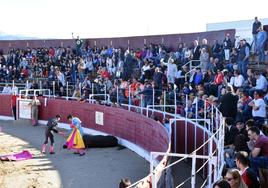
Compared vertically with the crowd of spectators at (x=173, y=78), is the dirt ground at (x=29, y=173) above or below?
below

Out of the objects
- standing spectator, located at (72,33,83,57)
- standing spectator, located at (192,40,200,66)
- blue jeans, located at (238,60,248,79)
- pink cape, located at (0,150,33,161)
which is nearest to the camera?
pink cape, located at (0,150,33,161)

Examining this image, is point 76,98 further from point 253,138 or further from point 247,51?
point 253,138

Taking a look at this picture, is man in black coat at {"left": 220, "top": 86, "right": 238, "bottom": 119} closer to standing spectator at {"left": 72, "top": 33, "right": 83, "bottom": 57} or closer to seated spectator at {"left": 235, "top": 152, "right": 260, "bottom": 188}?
seated spectator at {"left": 235, "top": 152, "right": 260, "bottom": 188}

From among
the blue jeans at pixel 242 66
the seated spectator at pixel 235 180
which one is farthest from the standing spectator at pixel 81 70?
the seated spectator at pixel 235 180

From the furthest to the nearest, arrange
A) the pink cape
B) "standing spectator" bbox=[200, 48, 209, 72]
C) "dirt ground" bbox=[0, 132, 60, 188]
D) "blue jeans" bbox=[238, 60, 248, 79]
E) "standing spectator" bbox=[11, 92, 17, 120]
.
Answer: "standing spectator" bbox=[11, 92, 17, 120], "standing spectator" bbox=[200, 48, 209, 72], "blue jeans" bbox=[238, 60, 248, 79], the pink cape, "dirt ground" bbox=[0, 132, 60, 188]

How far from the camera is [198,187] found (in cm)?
951

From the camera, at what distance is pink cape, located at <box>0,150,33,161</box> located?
13.9 m

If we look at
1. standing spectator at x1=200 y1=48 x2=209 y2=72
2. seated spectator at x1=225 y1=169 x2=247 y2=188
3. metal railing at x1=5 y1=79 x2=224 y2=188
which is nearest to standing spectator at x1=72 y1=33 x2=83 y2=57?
metal railing at x1=5 y1=79 x2=224 y2=188

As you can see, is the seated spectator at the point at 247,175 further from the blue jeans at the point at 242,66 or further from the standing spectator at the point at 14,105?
the standing spectator at the point at 14,105

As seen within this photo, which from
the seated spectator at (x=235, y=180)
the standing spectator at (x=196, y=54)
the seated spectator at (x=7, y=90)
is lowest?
the seated spectator at (x=7, y=90)

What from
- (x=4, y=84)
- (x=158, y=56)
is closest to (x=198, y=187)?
(x=158, y=56)

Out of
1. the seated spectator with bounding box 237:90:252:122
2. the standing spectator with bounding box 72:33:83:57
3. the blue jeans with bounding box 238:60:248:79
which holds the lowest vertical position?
the seated spectator with bounding box 237:90:252:122

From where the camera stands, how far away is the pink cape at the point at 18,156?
13.9 meters

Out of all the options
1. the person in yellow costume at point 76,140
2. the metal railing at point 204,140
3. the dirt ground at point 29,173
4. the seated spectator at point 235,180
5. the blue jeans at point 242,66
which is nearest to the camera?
the seated spectator at point 235,180
